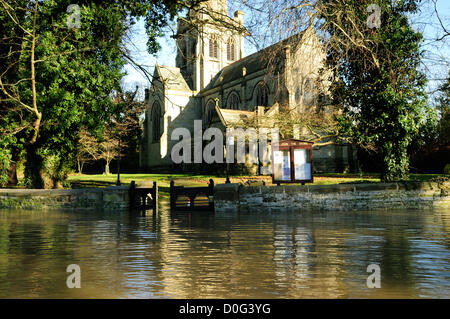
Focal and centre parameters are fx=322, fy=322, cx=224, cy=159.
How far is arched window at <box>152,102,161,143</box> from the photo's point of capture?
169 ft

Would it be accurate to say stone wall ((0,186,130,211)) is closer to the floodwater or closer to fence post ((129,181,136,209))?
fence post ((129,181,136,209))

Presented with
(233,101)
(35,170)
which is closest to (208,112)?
(233,101)

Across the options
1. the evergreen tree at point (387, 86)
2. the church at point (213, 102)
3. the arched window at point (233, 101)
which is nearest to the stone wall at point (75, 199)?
the evergreen tree at point (387, 86)

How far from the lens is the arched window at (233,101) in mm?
43594

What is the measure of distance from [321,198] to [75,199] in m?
9.77

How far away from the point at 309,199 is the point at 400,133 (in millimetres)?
5264

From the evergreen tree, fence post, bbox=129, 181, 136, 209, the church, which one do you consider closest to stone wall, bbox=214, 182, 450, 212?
the evergreen tree

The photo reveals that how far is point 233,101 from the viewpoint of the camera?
44500 mm

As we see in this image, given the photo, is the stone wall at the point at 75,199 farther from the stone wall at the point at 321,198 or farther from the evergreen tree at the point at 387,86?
the evergreen tree at the point at 387,86

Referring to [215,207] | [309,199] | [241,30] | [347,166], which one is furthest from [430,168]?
[241,30]

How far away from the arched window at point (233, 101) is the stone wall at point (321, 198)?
1283 inches
